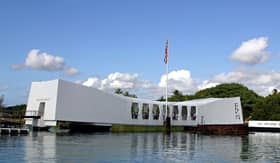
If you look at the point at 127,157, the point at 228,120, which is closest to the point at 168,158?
the point at 127,157

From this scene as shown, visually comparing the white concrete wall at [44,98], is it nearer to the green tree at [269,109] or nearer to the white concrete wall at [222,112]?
the white concrete wall at [222,112]

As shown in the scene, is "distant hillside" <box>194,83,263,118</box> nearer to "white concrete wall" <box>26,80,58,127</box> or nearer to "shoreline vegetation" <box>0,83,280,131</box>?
"shoreline vegetation" <box>0,83,280,131</box>

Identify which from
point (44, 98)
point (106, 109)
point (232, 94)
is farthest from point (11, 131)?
point (232, 94)

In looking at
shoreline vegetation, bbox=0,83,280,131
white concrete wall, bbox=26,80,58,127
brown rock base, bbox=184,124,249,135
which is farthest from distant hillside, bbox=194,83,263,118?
white concrete wall, bbox=26,80,58,127

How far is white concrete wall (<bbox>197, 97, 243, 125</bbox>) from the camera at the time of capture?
→ 5284 centimetres

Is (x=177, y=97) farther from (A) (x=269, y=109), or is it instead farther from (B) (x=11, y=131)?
(B) (x=11, y=131)

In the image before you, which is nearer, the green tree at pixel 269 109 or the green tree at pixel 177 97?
the green tree at pixel 269 109

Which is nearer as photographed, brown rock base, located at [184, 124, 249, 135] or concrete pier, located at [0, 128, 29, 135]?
concrete pier, located at [0, 128, 29, 135]

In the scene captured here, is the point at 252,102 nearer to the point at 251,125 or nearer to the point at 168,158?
the point at 251,125

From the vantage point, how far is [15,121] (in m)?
45.3

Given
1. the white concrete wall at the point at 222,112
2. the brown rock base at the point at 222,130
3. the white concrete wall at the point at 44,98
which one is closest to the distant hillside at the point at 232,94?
the white concrete wall at the point at 222,112

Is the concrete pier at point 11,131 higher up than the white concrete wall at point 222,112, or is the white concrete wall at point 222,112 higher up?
the white concrete wall at point 222,112

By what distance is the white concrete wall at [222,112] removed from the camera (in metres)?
52.8

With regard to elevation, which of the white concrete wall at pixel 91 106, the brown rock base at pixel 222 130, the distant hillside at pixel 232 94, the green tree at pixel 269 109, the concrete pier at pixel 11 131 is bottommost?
the concrete pier at pixel 11 131
